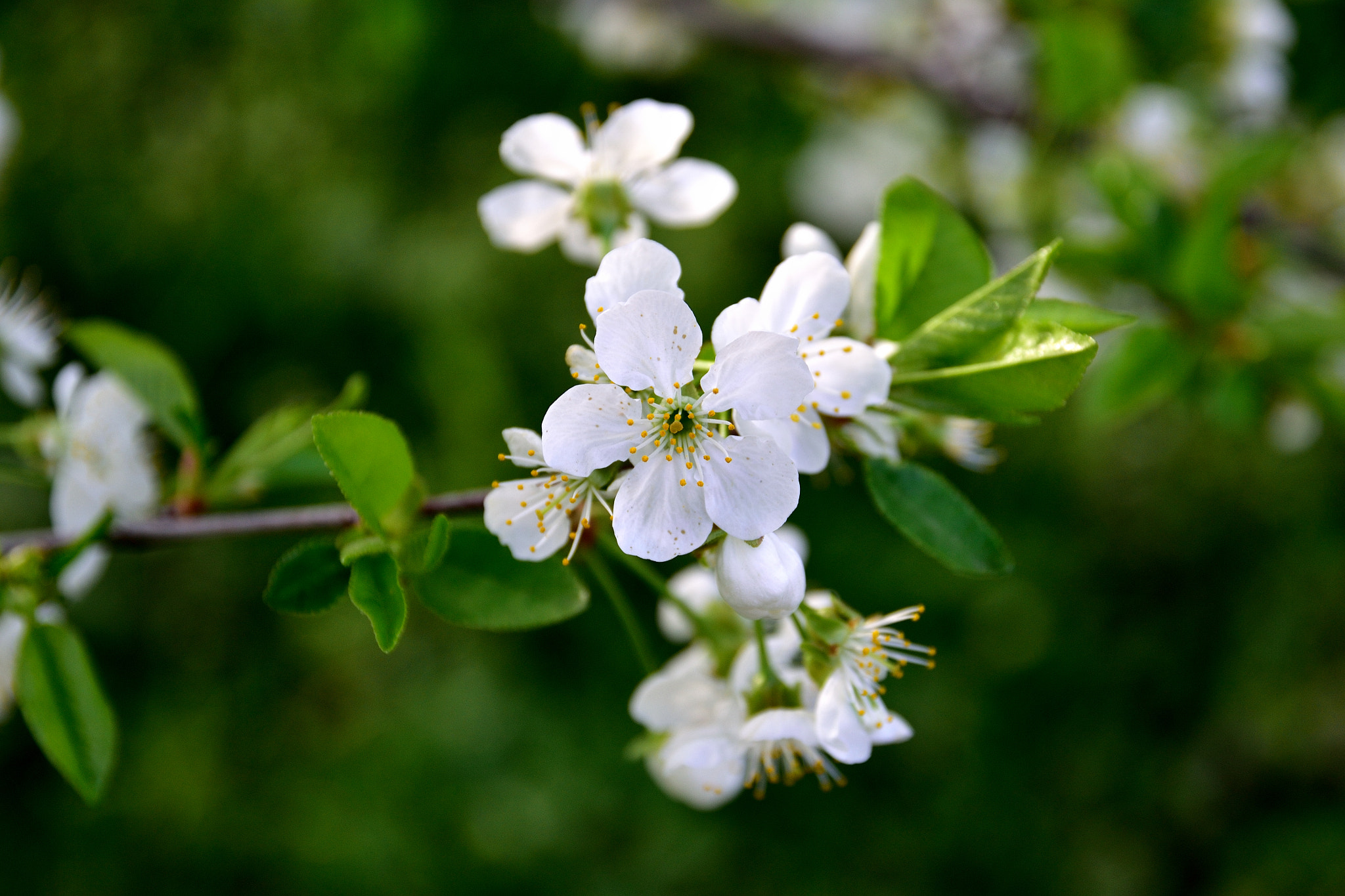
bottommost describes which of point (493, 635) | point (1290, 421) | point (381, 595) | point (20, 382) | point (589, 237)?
point (493, 635)

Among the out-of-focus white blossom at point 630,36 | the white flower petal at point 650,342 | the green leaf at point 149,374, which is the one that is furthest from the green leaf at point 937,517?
the out-of-focus white blossom at point 630,36

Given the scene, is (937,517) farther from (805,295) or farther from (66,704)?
(66,704)

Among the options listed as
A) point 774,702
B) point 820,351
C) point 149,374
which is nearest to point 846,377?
point 820,351

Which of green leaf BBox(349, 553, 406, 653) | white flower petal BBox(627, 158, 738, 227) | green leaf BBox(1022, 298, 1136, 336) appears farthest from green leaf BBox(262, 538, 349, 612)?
green leaf BBox(1022, 298, 1136, 336)

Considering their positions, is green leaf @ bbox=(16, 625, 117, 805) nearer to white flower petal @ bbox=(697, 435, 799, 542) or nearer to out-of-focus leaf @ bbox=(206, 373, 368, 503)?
out-of-focus leaf @ bbox=(206, 373, 368, 503)

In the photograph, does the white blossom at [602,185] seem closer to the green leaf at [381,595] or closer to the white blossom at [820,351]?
the white blossom at [820,351]

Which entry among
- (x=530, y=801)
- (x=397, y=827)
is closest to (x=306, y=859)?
(x=397, y=827)
